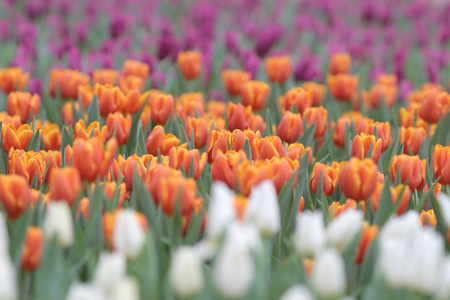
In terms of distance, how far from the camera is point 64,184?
1.21 m

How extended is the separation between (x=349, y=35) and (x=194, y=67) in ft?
7.05

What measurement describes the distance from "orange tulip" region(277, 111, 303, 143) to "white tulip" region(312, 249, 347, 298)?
108cm

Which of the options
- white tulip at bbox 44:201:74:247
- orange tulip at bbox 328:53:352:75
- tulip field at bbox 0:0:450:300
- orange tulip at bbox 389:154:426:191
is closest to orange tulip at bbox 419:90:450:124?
tulip field at bbox 0:0:450:300

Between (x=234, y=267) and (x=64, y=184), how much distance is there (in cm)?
42

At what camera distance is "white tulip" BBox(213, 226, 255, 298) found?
0.96 meters

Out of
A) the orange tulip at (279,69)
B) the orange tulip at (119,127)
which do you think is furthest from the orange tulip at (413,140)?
the orange tulip at (279,69)

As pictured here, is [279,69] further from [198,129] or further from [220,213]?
[220,213]

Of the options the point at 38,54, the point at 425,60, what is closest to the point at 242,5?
the point at 425,60

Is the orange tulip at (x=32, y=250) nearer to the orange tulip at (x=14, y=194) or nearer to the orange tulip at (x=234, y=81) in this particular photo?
the orange tulip at (x=14, y=194)

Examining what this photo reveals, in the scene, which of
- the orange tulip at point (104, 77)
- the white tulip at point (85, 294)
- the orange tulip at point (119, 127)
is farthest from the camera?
the orange tulip at point (104, 77)

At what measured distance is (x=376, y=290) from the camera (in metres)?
1.10

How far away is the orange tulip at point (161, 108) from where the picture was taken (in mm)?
2193

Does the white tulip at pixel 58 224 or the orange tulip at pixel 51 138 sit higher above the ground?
the white tulip at pixel 58 224

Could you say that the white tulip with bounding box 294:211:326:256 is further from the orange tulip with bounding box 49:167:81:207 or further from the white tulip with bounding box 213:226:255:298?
the orange tulip with bounding box 49:167:81:207
